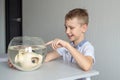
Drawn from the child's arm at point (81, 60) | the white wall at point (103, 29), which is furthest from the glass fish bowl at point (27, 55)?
the white wall at point (103, 29)

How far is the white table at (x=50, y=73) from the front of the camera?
1.14 metres

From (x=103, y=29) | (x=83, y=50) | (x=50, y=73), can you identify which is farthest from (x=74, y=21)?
(x=103, y=29)

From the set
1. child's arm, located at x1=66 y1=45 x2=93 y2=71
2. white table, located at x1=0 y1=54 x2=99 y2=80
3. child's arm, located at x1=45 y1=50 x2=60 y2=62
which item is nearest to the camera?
white table, located at x1=0 y1=54 x2=99 y2=80

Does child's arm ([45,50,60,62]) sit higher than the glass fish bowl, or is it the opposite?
the glass fish bowl

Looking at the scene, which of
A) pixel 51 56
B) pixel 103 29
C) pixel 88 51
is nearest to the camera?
pixel 88 51

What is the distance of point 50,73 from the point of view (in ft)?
3.98

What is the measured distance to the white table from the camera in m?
1.14

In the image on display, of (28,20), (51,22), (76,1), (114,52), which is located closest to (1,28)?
(28,20)

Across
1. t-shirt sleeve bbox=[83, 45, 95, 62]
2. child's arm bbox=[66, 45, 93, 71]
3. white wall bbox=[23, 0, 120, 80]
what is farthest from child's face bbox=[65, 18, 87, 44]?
white wall bbox=[23, 0, 120, 80]

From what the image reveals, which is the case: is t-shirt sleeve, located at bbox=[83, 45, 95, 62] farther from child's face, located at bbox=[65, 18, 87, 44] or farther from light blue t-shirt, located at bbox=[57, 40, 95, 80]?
child's face, located at bbox=[65, 18, 87, 44]

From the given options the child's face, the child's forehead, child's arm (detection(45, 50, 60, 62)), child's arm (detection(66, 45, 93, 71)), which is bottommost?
child's arm (detection(45, 50, 60, 62))

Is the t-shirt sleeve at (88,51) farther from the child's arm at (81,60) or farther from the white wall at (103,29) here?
the white wall at (103,29)

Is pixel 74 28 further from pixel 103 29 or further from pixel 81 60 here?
pixel 103 29

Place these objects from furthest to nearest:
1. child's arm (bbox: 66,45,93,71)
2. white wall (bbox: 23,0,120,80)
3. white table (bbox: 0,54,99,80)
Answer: white wall (bbox: 23,0,120,80) < child's arm (bbox: 66,45,93,71) < white table (bbox: 0,54,99,80)
